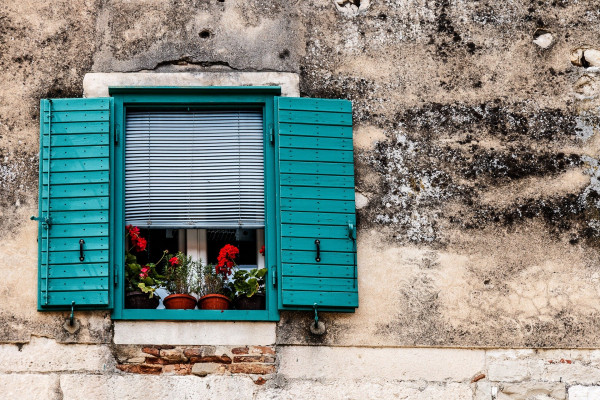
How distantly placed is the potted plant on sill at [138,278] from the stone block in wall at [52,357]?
0.34m

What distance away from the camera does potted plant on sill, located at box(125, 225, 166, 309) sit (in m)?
6.52

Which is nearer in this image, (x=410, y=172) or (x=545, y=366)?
(x=545, y=366)

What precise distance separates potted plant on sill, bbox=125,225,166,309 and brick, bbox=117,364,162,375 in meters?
0.36

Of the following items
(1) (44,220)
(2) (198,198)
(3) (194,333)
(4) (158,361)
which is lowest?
(4) (158,361)

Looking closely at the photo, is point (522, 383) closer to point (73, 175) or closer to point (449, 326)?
point (449, 326)

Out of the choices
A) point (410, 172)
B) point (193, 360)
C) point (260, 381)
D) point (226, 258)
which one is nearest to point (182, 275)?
point (226, 258)

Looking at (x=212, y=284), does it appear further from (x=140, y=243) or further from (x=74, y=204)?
(x=74, y=204)

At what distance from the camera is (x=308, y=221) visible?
6582 millimetres

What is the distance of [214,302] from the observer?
649 cm

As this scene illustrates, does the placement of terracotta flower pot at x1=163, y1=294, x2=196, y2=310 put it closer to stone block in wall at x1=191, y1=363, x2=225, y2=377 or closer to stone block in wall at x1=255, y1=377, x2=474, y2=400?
stone block in wall at x1=191, y1=363, x2=225, y2=377

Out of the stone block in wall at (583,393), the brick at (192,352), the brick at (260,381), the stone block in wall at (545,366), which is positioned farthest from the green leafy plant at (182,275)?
the stone block in wall at (583,393)

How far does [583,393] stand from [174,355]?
7.96 feet

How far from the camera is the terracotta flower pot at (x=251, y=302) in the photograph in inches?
257

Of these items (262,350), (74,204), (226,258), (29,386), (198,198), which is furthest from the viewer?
(198,198)
